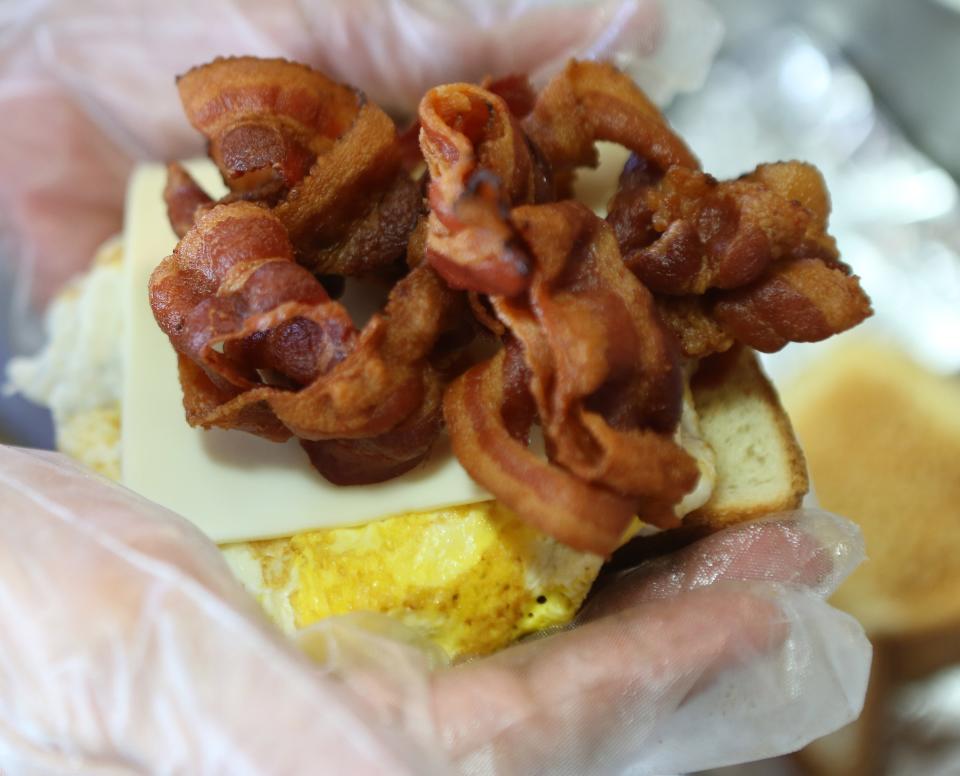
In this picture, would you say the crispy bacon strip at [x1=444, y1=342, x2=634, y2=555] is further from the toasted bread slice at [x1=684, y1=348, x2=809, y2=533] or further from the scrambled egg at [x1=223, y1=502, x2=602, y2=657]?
the toasted bread slice at [x1=684, y1=348, x2=809, y2=533]

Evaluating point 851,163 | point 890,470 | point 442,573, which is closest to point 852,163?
point 851,163

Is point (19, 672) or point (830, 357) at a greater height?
point (19, 672)

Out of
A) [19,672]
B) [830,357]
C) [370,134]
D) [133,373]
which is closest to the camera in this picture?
[19,672]

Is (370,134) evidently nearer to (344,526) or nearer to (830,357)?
(344,526)

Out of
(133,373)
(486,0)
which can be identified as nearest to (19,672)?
(133,373)

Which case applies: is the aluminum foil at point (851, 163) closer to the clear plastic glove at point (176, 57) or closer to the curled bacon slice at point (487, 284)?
the clear plastic glove at point (176, 57)

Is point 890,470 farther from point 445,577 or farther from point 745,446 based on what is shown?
point 445,577

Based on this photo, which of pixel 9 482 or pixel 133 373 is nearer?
pixel 9 482

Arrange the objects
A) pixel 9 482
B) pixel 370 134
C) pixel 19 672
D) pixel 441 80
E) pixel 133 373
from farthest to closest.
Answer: pixel 441 80, pixel 133 373, pixel 370 134, pixel 9 482, pixel 19 672
